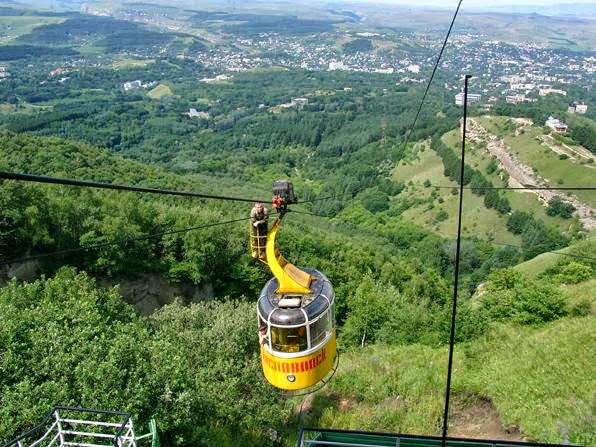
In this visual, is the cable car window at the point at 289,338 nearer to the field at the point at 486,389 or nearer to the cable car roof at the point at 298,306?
the cable car roof at the point at 298,306

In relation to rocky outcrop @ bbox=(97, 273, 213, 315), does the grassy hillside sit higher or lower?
higher

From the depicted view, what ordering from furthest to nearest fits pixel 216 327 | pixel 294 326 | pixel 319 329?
pixel 216 327
pixel 319 329
pixel 294 326

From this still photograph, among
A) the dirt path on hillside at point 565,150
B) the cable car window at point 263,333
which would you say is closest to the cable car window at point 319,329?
the cable car window at point 263,333

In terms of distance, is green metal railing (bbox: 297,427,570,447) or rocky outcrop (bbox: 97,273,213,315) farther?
rocky outcrop (bbox: 97,273,213,315)

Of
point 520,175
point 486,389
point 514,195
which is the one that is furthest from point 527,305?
point 520,175

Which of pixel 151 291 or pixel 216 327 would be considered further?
pixel 151 291

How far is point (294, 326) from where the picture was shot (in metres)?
10.3

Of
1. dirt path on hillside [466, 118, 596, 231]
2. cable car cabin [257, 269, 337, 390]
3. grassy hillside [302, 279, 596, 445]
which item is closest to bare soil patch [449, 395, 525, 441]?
grassy hillside [302, 279, 596, 445]

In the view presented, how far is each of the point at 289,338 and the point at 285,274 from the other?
150 cm

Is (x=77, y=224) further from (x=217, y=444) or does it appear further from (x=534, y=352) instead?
(x=534, y=352)

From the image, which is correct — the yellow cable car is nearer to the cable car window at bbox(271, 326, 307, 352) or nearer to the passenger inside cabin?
the cable car window at bbox(271, 326, 307, 352)

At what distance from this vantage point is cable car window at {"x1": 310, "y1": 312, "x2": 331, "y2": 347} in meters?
10.6

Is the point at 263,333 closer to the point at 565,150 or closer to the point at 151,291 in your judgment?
the point at 151,291

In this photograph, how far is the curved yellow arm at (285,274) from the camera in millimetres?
11172
